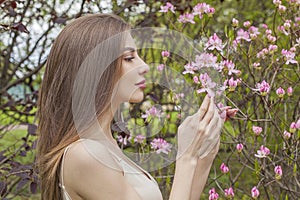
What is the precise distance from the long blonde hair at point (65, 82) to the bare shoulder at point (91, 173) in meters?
0.06

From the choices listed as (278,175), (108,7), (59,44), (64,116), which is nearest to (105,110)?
(64,116)

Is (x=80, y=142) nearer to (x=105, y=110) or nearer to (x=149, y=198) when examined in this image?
(x=105, y=110)

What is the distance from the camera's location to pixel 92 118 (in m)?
1.75

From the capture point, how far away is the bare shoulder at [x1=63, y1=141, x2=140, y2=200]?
1688 mm

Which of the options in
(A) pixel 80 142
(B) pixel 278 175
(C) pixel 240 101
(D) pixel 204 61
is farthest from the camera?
(C) pixel 240 101

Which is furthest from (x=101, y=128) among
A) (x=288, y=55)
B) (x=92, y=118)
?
(x=288, y=55)

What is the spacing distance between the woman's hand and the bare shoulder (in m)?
0.22

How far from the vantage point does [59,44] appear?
69.3 inches

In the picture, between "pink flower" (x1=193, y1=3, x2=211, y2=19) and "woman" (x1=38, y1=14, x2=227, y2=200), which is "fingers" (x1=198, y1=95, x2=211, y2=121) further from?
"pink flower" (x1=193, y1=3, x2=211, y2=19)

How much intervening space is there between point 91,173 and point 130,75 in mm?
296

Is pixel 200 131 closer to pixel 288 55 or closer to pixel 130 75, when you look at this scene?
pixel 130 75

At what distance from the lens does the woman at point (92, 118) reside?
170cm

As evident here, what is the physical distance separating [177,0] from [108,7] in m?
0.59

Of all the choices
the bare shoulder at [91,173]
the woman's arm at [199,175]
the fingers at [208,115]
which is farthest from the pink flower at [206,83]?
the bare shoulder at [91,173]
